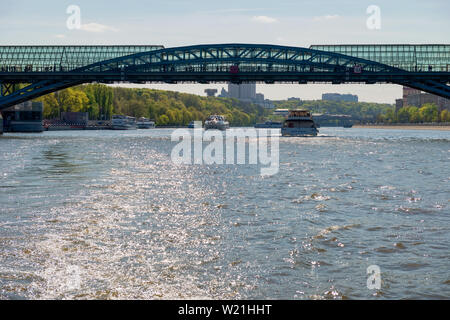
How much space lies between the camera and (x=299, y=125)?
106m

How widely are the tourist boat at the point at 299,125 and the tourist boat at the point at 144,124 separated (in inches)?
3595

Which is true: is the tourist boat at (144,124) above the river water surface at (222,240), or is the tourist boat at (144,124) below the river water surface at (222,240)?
above

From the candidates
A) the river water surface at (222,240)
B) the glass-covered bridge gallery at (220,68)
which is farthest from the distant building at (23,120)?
the river water surface at (222,240)

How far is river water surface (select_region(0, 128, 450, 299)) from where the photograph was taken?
8789mm

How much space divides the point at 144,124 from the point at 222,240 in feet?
591

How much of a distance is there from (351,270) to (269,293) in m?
1.94

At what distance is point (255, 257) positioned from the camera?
1057 cm

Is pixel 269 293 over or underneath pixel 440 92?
underneath

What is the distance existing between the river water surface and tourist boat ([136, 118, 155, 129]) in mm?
167045

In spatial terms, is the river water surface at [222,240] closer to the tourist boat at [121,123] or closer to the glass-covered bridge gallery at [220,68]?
the glass-covered bridge gallery at [220,68]

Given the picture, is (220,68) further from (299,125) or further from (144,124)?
(144,124)

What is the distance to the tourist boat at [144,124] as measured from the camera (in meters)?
189
